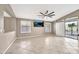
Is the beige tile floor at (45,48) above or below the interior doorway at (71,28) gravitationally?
below

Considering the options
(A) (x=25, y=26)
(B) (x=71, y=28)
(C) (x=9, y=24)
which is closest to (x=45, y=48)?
(C) (x=9, y=24)

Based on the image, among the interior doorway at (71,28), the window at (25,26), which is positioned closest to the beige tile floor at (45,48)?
the interior doorway at (71,28)

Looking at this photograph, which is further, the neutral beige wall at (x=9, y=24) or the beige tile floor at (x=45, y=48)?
the neutral beige wall at (x=9, y=24)

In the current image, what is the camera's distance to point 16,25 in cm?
1070

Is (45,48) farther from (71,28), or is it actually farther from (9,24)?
(71,28)

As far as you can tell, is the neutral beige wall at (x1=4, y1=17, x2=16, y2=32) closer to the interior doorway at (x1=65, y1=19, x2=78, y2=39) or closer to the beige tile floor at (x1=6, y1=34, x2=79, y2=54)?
the beige tile floor at (x1=6, y1=34, x2=79, y2=54)

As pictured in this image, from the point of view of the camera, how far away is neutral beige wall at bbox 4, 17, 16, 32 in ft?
29.9

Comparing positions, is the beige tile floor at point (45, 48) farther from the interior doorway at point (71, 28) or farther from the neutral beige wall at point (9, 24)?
the interior doorway at point (71, 28)

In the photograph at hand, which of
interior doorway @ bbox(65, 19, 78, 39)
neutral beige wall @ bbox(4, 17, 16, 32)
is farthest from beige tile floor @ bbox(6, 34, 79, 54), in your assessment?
interior doorway @ bbox(65, 19, 78, 39)

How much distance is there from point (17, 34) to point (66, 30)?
6.19 meters

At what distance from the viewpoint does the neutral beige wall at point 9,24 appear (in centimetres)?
912

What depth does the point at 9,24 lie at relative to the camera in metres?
9.46

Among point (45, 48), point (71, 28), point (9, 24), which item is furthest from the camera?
point (71, 28)
